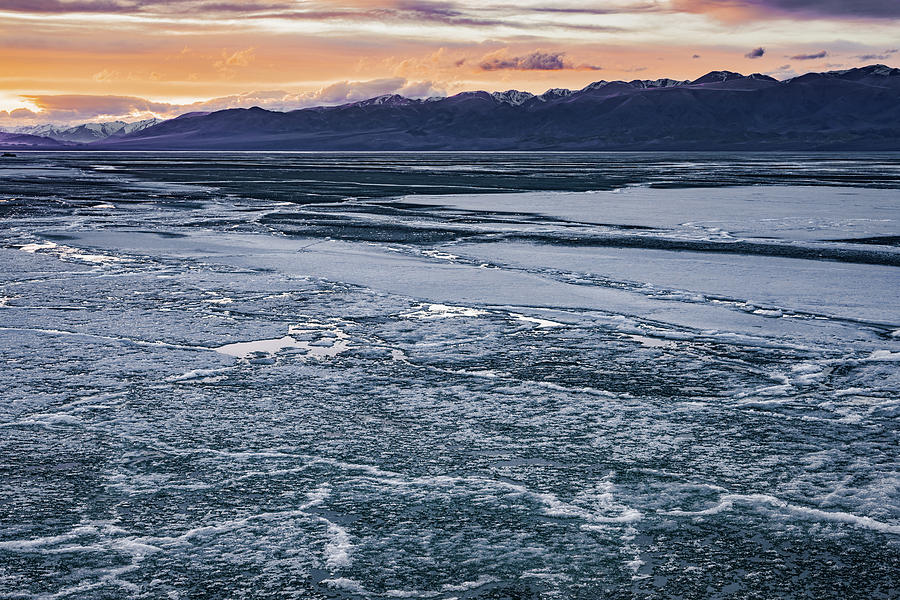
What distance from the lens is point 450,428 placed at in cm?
523

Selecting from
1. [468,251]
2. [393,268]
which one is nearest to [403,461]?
[393,268]

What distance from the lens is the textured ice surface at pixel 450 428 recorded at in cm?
361

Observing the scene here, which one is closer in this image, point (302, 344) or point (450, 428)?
point (450, 428)

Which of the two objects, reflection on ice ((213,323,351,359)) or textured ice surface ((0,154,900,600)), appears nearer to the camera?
textured ice surface ((0,154,900,600))

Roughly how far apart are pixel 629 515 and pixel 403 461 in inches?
46.6

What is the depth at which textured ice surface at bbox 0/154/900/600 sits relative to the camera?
3607 millimetres

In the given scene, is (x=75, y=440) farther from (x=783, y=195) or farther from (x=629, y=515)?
(x=783, y=195)

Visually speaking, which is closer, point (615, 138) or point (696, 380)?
point (696, 380)

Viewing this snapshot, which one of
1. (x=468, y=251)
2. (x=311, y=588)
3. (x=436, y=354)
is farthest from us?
(x=468, y=251)

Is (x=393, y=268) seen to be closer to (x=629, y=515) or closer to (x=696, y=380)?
(x=696, y=380)

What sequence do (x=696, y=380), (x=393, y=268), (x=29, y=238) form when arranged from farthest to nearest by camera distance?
(x=29, y=238), (x=393, y=268), (x=696, y=380)

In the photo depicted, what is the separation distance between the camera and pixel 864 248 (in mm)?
12781

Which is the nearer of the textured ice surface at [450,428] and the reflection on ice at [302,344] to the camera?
the textured ice surface at [450,428]

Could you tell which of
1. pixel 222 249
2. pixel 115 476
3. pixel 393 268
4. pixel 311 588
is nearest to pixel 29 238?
pixel 222 249
